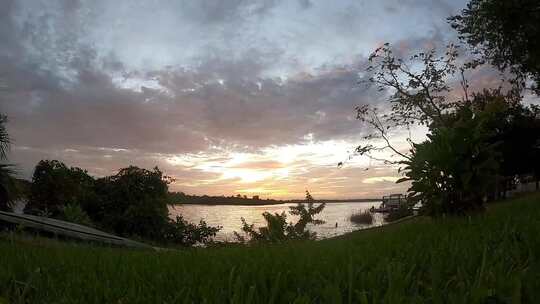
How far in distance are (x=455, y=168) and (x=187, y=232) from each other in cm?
1249

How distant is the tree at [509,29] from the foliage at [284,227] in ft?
26.1

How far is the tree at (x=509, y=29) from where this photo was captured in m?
11.3

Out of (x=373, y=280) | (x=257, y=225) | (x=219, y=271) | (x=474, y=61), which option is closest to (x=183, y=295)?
(x=219, y=271)

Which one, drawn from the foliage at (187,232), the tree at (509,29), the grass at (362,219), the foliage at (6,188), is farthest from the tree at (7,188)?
the grass at (362,219)

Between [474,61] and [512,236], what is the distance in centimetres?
1648

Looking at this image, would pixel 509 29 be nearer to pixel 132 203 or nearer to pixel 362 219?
pixel 132 203

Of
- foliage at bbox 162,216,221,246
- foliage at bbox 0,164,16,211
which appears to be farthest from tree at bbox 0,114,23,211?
foliage at bbox 162,216,221,246

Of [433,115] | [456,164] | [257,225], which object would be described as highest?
[433,115]

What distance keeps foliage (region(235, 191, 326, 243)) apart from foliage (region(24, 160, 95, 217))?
7089 mm

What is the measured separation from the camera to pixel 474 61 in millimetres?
18453

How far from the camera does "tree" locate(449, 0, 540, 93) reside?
37.1 ft

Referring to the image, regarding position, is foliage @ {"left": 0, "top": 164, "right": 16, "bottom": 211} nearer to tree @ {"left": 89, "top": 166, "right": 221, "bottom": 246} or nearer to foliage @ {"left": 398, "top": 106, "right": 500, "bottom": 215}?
tree @ {"left": 89, "top": 166, "right": 221, "bottom": 246}

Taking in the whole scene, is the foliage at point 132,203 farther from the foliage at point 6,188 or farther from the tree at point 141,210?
the foliage at point 6,188

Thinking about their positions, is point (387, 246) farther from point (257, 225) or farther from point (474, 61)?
point (474, 61)
